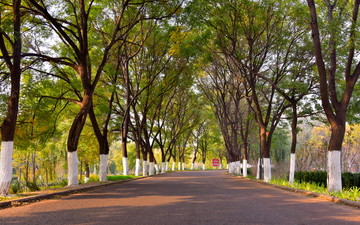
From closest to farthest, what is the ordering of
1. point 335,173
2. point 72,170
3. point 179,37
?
1. point 335,173
2. point 72,170
3. point 179,37

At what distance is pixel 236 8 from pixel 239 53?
365 centimetres

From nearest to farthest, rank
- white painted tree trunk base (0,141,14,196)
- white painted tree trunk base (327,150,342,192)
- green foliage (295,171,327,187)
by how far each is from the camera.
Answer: white painted tree trunk base (0,141,14,196), white painted tree trunk base (327,150,342,192), green foliage (295,171,327,187)

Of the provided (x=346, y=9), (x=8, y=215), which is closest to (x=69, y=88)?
(x=8, y=215)

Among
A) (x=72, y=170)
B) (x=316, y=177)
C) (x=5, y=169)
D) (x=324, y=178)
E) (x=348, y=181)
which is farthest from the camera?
(x=316, y=177)

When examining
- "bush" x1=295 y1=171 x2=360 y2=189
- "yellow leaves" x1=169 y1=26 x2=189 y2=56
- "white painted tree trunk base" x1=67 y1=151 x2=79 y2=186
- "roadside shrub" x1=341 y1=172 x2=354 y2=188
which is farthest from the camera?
"bush" x1=295 y1=171 x2=360 y2=189

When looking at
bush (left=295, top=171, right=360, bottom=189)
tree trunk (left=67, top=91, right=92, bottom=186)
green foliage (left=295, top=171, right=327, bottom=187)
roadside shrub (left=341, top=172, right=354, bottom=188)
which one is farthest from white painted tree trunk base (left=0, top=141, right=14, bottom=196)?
roadside shrub (left=341, top=172, right=354, bottom=188)

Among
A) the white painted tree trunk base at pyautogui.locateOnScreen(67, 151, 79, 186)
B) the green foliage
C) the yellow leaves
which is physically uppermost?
the yellow leaves

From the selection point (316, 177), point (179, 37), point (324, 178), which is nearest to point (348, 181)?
point (324, 178)

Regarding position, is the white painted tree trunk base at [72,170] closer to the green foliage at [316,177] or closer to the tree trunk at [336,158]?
the tree trunk at [336,158]

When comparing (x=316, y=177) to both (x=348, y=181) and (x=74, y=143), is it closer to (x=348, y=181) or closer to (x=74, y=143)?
(x=348, y=181)

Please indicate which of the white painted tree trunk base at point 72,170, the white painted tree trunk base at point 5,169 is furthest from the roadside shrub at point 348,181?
the white painted tree trunk base at point 5,169

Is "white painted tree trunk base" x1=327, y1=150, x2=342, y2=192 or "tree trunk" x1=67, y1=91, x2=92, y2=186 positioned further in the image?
"tree trunk" x1=67, y1=91, x2=92, y2=186

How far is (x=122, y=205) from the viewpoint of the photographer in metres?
10.1

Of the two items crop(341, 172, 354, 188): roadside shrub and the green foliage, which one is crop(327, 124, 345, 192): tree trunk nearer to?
crop(341, 172, 354, 188): roadside shrub
